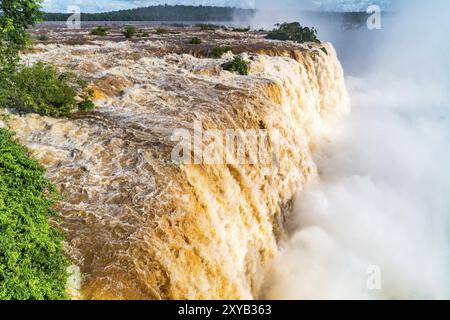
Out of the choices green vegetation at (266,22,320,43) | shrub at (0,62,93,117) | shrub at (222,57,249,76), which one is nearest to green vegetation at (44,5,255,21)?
green vegetation at (266,22,320,43)

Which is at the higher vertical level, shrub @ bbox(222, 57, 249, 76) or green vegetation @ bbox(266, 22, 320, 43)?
green vegetation @ bbox(266, 22, 320, 43)

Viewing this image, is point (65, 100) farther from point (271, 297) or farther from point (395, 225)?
point (395, 225)

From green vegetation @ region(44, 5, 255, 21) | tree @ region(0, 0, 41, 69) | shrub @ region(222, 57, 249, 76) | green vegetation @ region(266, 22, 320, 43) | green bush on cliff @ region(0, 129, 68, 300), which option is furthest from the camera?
green vegetation @ region(44, 5, 255, 21)

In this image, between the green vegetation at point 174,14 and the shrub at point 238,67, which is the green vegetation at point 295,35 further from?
the green vegetation at point 174,14

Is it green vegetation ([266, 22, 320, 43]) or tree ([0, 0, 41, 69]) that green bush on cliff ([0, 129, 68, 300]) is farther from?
green vegetation ([266, 22, 320, 43])

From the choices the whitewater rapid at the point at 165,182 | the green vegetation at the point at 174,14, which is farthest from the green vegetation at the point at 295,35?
the green vegetation at the point at 174,14

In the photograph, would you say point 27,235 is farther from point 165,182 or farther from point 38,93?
point 38,93

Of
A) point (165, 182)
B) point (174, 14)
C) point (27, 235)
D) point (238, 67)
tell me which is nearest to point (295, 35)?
point (238, 67)
